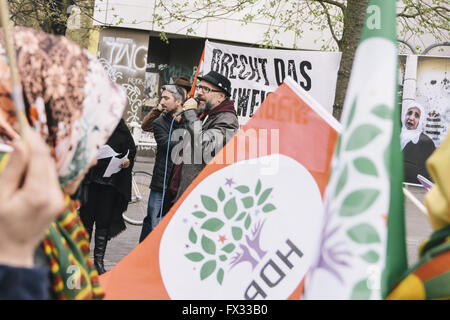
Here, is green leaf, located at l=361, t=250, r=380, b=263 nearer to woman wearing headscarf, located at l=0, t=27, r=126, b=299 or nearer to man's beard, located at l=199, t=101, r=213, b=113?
woman wearing headscarf, located at l=0, t=27, r=126, b=299

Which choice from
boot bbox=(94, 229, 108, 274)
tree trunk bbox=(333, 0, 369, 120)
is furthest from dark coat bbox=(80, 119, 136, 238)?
tree trunk bbox=(333, 0, 369, 120)

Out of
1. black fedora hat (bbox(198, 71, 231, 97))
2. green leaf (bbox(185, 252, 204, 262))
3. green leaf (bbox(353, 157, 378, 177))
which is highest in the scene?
black fedora hat (bbox(198, 71, 231, 97))

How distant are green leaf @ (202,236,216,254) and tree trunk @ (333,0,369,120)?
161 inches

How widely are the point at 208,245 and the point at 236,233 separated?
0.13 metres

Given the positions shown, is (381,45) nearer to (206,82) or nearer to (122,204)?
(206,82)

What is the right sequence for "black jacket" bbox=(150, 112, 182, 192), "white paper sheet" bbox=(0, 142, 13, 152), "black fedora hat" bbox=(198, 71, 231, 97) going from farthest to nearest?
"black jacket" bbox=(150, 112, 182, 192) < "black fedora hat" bbox=(198, 71, 231, 97) < "white paper sheet" bbox=(0, 142, 13, 152)

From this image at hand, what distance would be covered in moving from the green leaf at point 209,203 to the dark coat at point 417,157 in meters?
6.80

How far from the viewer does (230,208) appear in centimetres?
303

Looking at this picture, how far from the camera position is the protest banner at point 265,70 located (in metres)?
7.42

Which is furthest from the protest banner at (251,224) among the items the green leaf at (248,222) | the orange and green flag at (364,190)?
the orange and green flag at (364,190)

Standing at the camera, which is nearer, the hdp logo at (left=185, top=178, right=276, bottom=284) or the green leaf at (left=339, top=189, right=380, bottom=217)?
the green leaf at (left=339, top=189, right=380, bottom=217)

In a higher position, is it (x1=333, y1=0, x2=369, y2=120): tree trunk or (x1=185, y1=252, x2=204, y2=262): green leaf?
(x1=333, y1=0, x2=369, y2=120): tree trunk

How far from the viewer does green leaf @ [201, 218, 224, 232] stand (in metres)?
3.02

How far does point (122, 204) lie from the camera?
7.00m
